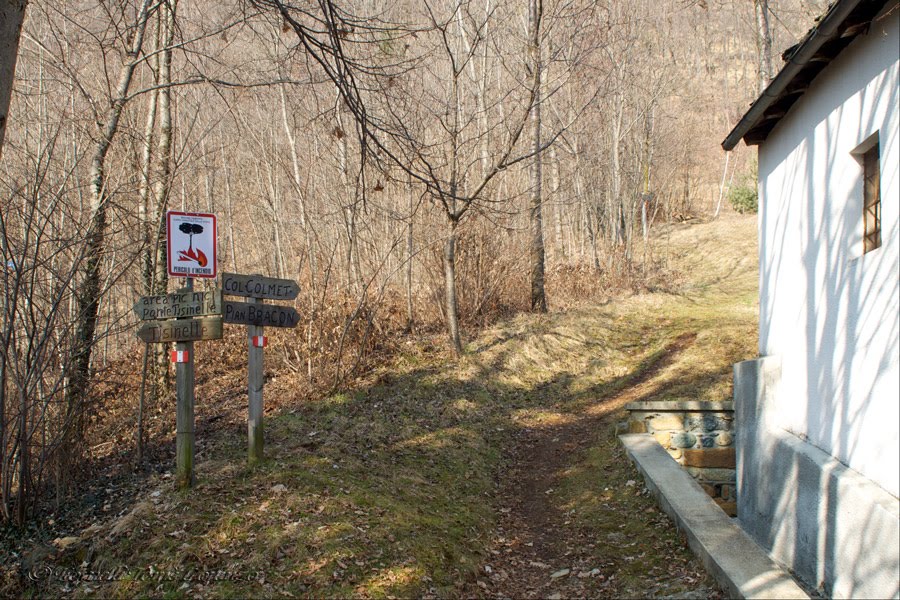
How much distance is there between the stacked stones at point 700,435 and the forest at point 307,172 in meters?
3.74

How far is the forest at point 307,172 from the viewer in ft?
21.0

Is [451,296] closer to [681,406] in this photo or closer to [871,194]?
[681,406]

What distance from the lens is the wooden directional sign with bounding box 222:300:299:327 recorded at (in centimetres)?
→ 664

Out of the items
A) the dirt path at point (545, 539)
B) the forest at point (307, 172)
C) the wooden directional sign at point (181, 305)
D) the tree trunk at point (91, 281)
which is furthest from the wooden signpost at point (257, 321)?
the dirt path at point (545, 539)

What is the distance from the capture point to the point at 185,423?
6.35 metres

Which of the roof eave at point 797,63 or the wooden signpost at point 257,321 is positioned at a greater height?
the roof eave at point 797,63

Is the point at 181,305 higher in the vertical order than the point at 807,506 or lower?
higher

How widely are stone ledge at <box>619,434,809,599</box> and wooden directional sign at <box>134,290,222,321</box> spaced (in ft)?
14.8

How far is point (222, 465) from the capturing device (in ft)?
23.1

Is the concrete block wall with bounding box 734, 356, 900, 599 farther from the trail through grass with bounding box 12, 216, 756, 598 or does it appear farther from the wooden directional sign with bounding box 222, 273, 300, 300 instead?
the wooden directional sign with bounding box 222, 273, 300, 300

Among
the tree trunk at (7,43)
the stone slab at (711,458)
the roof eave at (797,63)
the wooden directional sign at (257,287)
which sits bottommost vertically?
the stone slab at (711,458)

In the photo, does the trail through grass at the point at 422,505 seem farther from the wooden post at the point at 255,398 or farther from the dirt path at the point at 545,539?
the wooden post at the point at 255,398

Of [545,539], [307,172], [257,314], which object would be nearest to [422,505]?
[545,539]

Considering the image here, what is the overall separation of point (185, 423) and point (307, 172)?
9.83 metres
